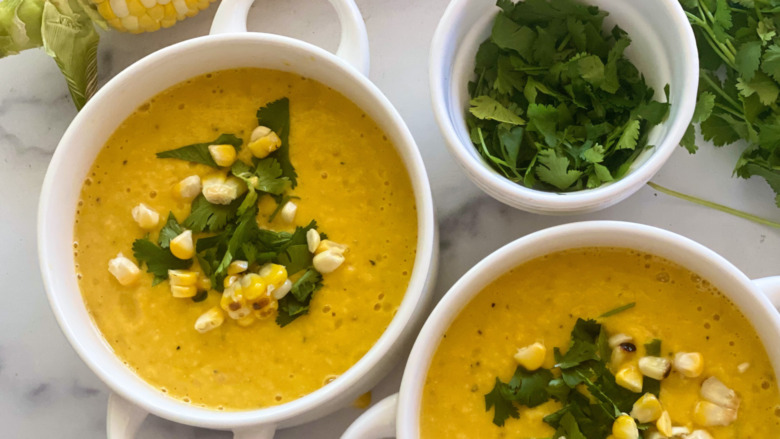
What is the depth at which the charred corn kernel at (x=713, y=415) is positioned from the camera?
117cm

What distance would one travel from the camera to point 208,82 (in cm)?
144

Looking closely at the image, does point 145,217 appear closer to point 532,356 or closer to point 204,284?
point 204,284

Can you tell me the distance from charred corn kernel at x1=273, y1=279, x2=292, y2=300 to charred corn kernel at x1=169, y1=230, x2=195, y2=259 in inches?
6.8

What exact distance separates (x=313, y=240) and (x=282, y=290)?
4.0 inches

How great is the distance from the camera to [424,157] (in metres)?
1.52

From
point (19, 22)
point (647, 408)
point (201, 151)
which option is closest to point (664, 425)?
point (647, 408)

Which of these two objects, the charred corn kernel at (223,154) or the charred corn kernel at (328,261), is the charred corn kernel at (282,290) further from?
the charred corn kernel at (223,154)

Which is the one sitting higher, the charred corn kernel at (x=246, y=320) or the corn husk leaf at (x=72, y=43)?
the corn husk leaf at (x=72, y=43)

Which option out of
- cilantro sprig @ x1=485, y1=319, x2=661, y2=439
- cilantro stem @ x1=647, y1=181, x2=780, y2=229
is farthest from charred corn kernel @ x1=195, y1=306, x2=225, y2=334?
cilantro stem @ x1=647, y1=181, x2=780, y2=229

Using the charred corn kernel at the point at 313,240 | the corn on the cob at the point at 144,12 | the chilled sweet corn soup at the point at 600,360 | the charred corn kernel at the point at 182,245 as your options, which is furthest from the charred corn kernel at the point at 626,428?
the corn on the cob at the point at 144,12

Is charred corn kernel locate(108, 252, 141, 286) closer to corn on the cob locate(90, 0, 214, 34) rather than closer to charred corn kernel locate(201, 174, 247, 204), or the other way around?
charred corn kernel locate(201, 174, 247, 204)

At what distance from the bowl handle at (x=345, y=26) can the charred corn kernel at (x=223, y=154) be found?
209mm

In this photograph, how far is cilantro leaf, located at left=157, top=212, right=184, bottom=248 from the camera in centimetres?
134

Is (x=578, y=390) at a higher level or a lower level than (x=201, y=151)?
lower
